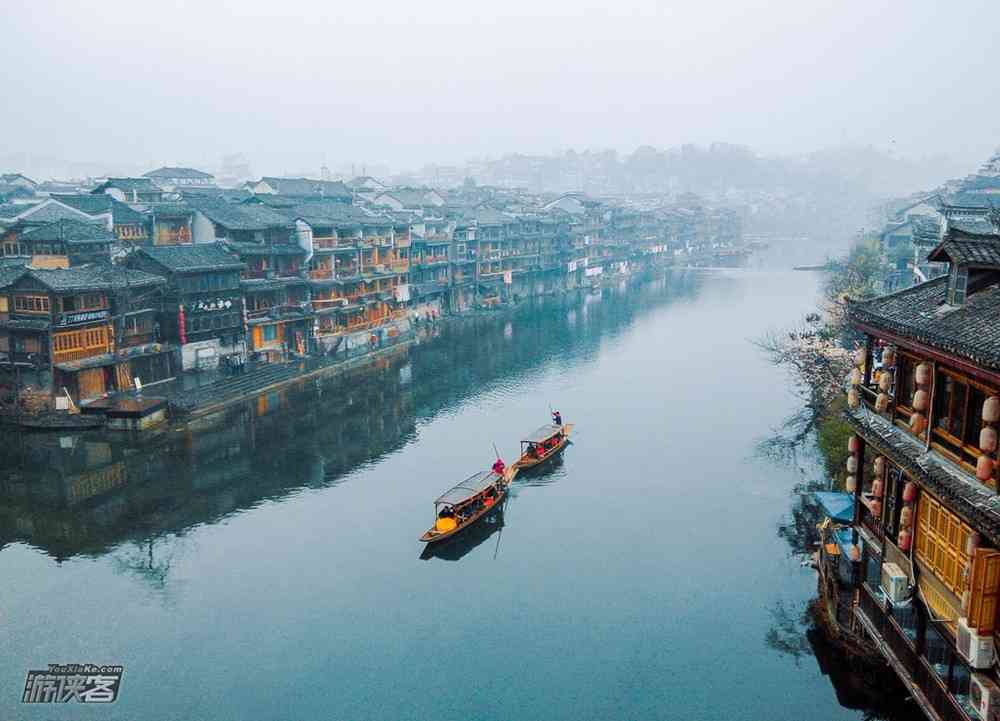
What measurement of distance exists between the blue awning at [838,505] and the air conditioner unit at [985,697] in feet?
25.8

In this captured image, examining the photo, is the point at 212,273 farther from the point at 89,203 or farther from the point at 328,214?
the point at 328,214

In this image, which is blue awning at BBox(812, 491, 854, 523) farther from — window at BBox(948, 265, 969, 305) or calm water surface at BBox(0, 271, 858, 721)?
window at BBox(948, 265, 969, 305)

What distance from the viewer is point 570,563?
2475cm

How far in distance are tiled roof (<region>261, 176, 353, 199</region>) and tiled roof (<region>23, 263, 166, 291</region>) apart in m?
27.6

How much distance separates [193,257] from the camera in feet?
141

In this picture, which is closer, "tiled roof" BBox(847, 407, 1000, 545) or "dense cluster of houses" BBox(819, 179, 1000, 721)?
"tiled roof" BBox(847, 407, 1000, 545)

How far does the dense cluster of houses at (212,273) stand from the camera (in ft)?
119

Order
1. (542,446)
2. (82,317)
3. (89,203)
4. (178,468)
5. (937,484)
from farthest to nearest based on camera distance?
(89,203) → (82,317) → (542,446) → (178,468) → (937,484)

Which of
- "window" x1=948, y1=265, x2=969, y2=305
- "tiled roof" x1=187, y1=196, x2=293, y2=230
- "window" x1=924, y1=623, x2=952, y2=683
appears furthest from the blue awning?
"tiled roof" x1=187, y1=196, x2=293, y2=230

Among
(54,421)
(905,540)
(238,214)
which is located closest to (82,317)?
(54,421)

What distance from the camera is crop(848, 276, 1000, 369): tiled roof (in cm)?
1173

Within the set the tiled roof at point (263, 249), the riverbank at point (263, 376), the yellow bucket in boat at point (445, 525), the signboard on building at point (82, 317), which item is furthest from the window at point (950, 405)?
the tiled roof at point (263, 249)

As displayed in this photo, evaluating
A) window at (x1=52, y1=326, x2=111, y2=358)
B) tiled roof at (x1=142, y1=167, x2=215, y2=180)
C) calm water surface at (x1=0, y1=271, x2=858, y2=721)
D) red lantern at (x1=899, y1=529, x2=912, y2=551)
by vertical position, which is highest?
tiled roof at (x1=142, y1=167, x2=215, y2=180)

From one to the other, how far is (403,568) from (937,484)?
15.5 metres
